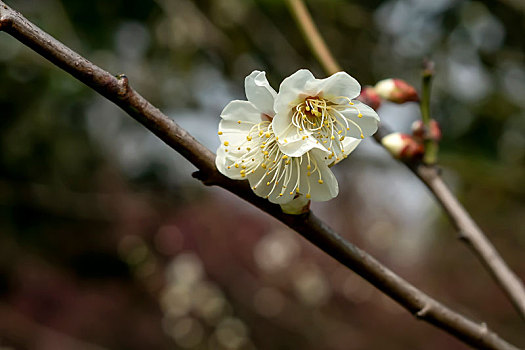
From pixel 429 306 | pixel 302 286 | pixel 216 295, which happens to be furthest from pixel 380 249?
pixel 429 306

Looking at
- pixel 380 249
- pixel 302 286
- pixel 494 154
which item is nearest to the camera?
pixel 494 154

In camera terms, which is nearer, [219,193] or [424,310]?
[424,310]

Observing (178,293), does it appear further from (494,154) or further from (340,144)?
(340,144)

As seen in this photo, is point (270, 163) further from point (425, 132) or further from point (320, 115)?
point (425, 132)

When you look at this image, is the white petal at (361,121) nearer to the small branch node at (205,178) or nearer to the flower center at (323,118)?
the flower center at (323,118)

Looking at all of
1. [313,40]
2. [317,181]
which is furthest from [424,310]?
[313,40]

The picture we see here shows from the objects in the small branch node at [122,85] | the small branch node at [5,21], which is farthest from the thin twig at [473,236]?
the small branch node at [5,21]
